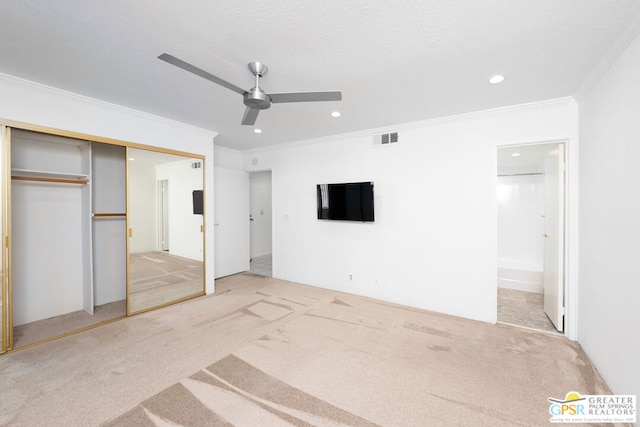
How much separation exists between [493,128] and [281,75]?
2625mm

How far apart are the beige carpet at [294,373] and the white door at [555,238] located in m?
0.44

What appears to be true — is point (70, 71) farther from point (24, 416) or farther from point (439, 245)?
point (439, 245)

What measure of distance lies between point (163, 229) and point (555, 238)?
5.25m

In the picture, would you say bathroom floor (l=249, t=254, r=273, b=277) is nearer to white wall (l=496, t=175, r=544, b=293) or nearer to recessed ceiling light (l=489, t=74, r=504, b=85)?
recessed ceiling light (l=489, t=74, r=504, b=85)

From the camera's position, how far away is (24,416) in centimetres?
171

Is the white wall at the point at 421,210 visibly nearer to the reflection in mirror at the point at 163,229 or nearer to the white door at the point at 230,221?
the white door at the point at 230,221

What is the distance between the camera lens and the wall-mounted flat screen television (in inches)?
153

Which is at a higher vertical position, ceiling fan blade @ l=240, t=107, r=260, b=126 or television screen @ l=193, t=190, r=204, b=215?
ceiling fan blade @ l=240, t=107, r=260, b=126

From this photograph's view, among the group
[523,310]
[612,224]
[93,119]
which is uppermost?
[93,119]

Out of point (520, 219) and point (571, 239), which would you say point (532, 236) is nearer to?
point (520, 219)

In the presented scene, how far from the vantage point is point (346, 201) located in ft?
13.4

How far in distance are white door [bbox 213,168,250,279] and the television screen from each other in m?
0.93

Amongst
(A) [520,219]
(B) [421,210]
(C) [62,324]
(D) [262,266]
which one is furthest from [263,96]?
(A) [520,219]

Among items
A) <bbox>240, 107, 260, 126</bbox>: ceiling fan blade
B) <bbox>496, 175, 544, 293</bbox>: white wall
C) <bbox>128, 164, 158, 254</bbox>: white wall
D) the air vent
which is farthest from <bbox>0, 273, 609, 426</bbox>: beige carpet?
<bbox>496, 175, 544, 293</bbox>: white wall
